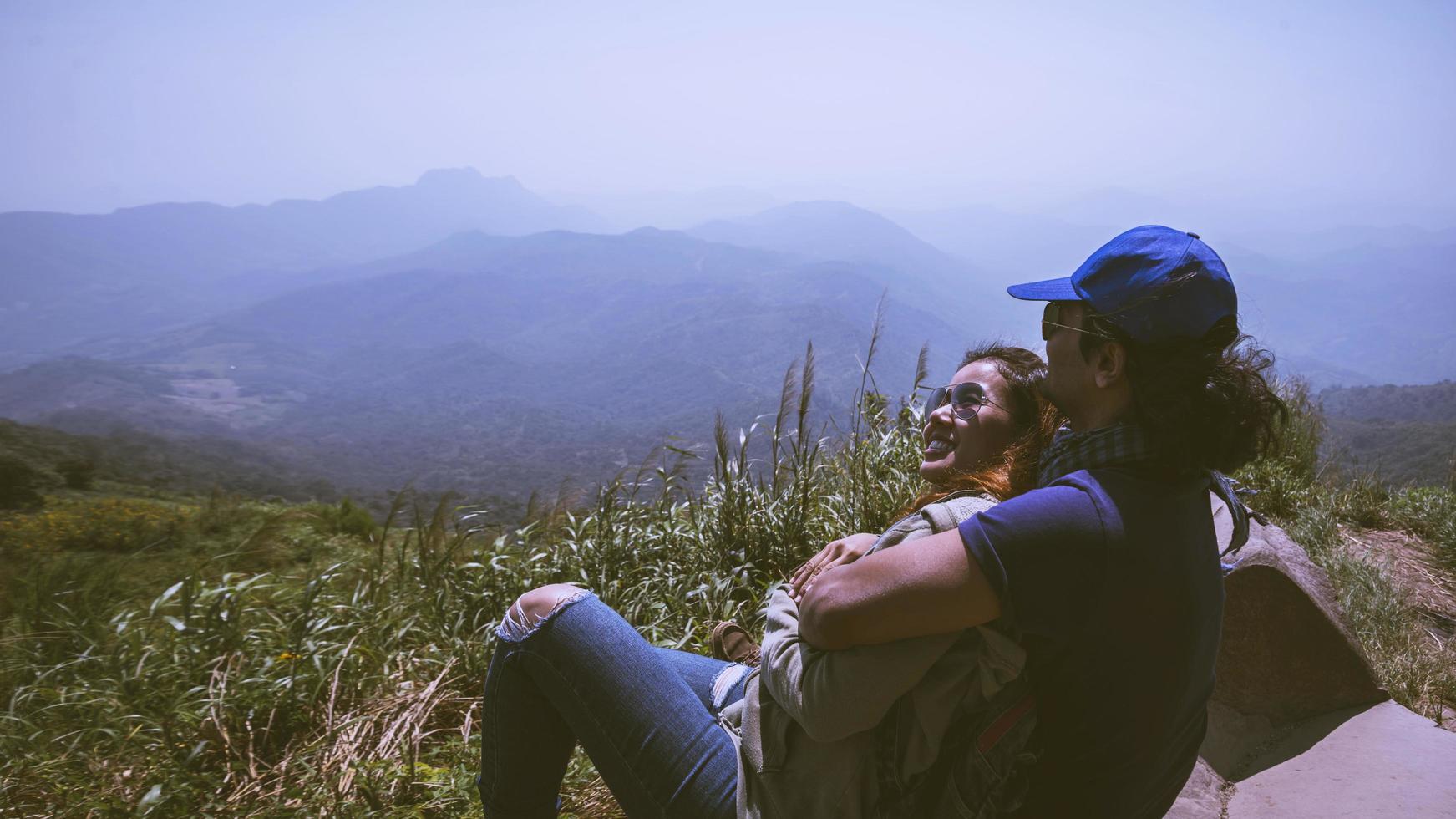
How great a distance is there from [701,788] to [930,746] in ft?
1.45

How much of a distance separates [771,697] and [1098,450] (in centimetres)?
64

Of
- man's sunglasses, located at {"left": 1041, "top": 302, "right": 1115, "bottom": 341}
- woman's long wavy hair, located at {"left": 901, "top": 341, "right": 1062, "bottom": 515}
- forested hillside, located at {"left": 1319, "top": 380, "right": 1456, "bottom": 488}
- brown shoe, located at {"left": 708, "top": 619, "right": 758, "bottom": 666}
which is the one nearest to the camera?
man's sunglasses, located at {"left": 1041, "top": 302, "right": 1115, "bottom": 341}

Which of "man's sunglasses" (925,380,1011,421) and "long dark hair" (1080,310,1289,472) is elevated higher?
"long dark hair" (1080,310,1289,472)

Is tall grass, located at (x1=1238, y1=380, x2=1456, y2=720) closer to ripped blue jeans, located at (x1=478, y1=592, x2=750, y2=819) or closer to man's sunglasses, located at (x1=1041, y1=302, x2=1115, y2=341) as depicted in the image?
man's sunglasses, located at (x1=1041, y1=302, x2=1115, y2=341)

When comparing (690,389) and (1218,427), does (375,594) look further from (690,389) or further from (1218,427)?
(690,389)

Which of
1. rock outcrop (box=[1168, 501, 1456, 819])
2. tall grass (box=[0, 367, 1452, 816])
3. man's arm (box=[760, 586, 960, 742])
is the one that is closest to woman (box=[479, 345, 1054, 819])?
man's arm (box=[760, 586, 960, 742])

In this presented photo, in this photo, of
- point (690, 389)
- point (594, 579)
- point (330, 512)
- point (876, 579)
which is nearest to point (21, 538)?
point (330, 512)

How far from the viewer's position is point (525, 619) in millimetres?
1530

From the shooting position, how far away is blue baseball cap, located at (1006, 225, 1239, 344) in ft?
3.52

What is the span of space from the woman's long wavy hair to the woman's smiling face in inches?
0.4

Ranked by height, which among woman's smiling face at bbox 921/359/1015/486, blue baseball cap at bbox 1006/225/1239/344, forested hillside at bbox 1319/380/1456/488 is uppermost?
blue baseball cap at bbox 1006/225/1239/344

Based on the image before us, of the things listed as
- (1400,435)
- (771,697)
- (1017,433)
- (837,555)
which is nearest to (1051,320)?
(1017,433)

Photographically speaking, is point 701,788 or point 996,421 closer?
point 701,788

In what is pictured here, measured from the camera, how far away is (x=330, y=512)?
→ 595cm
